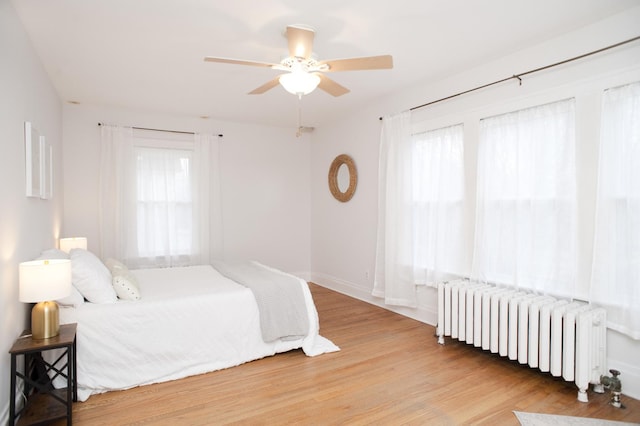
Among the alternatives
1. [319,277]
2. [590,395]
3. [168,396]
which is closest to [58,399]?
[168,396]

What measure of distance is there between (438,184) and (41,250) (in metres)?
3.73

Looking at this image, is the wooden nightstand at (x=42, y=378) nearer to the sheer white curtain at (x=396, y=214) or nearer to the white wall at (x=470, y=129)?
the sheer white curtain at (x=396, y=214)

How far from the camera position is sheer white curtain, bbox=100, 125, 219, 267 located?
4.75 metres

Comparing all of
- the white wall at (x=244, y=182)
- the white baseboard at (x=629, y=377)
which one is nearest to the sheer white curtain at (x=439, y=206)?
the white baseboard at (x=629, y=377)

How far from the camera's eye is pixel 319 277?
6.06m

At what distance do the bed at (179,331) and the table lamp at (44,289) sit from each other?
0.97ft

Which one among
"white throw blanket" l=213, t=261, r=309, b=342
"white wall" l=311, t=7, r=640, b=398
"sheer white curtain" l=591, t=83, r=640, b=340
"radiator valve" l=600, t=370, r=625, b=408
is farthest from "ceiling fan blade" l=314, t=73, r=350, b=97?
"radiator valve" l=600, t=370, r=625, b=408

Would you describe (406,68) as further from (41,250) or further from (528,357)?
(41,250)

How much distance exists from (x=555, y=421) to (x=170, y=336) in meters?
2.62

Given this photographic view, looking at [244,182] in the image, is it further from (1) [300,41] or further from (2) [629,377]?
(2) [629,377]

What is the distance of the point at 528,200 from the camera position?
9.93 ft

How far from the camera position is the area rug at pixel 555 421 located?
7.06 feet

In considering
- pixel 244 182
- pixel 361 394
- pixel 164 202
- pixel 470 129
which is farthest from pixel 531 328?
pixel 164 202

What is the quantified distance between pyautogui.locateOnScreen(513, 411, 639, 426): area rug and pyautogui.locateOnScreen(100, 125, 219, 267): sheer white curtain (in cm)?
422
